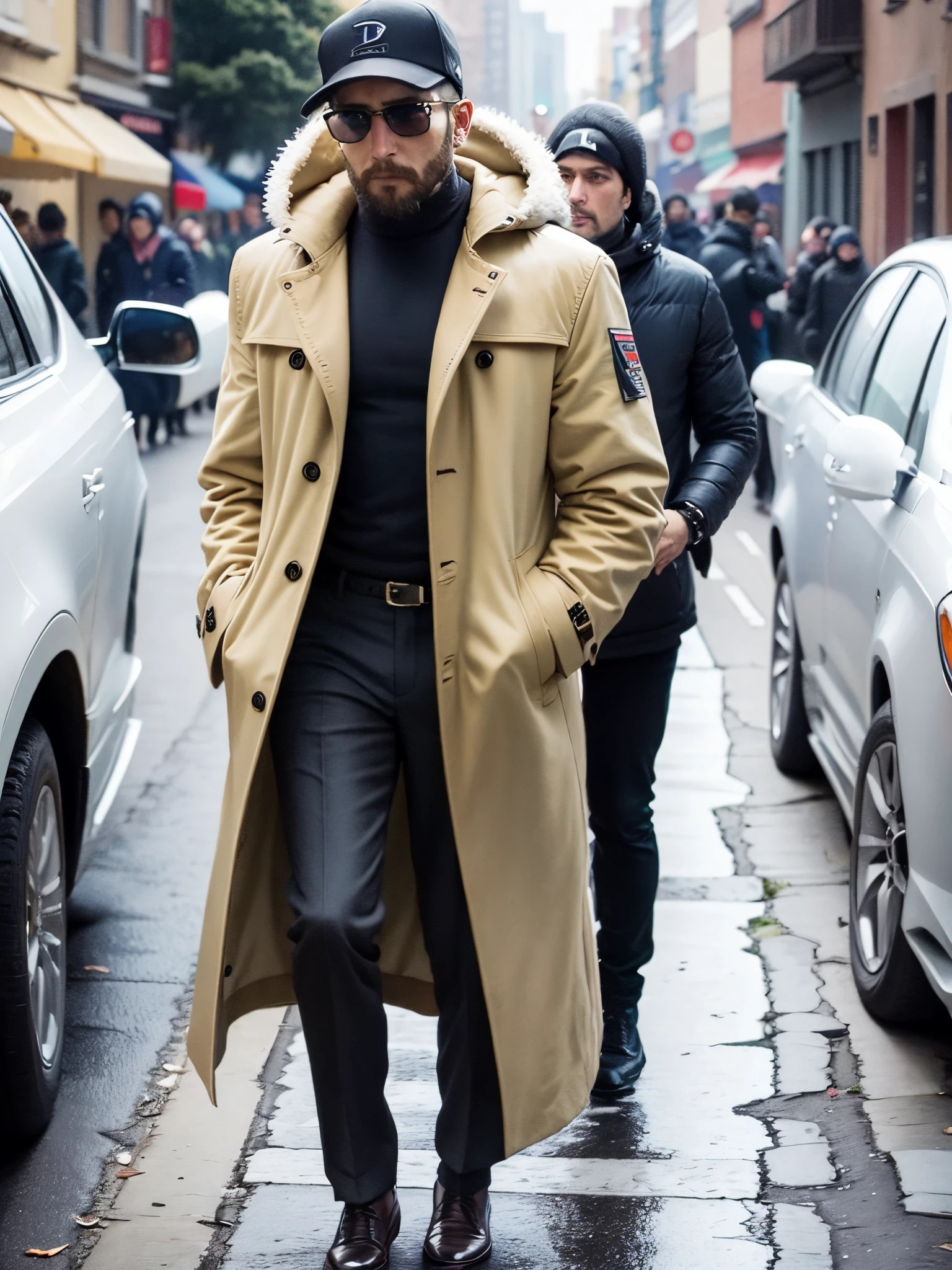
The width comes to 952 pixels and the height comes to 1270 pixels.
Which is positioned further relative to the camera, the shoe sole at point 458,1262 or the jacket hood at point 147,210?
the jacket hood at point 147,210

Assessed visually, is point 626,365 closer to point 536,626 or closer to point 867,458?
point 536,626

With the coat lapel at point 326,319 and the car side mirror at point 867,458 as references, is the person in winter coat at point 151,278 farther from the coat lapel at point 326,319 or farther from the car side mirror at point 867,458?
the coat lapel at point 326,319

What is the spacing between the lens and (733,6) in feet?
137

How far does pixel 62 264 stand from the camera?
13898mm

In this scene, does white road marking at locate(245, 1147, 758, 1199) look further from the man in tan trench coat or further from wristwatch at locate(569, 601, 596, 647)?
wristwatch at locate(569, 601, 596, 647)

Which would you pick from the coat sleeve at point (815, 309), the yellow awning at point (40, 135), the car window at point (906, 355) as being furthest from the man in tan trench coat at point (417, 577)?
the yellow awning at point (40, 135)

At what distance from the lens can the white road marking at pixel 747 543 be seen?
1079 cm

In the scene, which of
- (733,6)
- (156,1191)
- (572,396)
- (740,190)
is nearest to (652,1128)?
(156,1191)

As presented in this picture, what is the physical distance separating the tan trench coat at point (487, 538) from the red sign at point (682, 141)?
3317 cm

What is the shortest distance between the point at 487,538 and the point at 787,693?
3.34 meters

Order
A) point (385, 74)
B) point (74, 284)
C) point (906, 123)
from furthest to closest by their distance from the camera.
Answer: point (906, 123) < point (74, 284) < point (385, 74)

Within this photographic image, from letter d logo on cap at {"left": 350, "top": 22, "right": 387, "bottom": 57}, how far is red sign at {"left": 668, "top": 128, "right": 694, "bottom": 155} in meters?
33.3

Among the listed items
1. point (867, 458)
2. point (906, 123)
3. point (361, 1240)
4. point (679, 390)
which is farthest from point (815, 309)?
point (906, 123)

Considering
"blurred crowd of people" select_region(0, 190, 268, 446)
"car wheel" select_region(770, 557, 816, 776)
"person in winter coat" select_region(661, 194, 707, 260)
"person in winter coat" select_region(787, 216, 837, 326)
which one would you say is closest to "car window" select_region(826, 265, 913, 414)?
"car wheel" select_region(770, 557, 816, 776)
